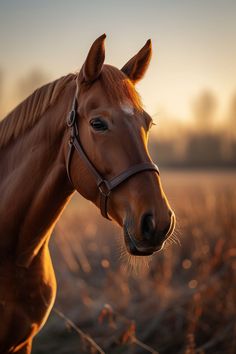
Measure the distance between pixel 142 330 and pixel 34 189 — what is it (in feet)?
11.6

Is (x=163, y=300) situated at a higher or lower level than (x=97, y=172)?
lower

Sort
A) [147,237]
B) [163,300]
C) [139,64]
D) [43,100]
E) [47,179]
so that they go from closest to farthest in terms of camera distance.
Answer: [147,237]
[47,179]
[43,100]
[139,64]
[163,300]

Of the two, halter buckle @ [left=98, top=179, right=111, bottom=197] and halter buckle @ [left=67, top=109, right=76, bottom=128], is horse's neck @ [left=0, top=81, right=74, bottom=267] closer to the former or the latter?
halter buckle @ [left=67, top=109, right=76, bottom=128]

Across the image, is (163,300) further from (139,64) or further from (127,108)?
(127,108)

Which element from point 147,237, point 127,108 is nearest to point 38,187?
point 127,108

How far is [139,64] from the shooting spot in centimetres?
287

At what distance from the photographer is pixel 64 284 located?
6398 mm

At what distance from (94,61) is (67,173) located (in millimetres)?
755

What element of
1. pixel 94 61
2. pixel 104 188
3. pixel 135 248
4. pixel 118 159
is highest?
pixel 94 61

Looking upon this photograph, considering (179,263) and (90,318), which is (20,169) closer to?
(90,318)

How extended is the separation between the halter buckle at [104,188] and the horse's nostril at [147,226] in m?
0.33

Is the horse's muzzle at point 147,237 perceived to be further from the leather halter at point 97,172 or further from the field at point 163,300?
the field at point 163,300

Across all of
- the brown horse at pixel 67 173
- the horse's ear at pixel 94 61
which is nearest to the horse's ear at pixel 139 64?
the brown horse at pixel 67 173

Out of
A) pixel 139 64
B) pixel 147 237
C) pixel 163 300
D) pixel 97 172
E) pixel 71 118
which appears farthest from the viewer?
pixel 163 300
